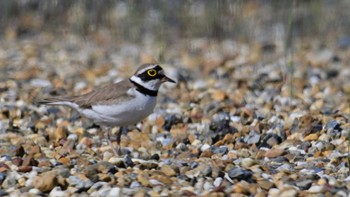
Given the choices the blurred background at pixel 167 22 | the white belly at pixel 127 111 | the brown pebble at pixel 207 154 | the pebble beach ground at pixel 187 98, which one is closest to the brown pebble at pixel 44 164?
the pebble beach ground at pixel 187 98

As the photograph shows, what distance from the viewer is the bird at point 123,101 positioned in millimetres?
6895

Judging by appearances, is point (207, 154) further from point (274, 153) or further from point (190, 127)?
point (190, 127)

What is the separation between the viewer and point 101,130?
7887 mm

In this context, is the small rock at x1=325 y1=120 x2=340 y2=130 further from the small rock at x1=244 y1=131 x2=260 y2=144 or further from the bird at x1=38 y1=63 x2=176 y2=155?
the bird at x1=38 y1=63 x2=176 y2=155

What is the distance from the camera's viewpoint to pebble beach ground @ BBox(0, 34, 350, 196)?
18.9ft

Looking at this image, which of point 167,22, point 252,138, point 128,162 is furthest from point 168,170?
point 167,22

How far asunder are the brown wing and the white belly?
0.06 m

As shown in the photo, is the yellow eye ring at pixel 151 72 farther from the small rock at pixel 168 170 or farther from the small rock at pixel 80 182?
the small rock at pixel 80 182

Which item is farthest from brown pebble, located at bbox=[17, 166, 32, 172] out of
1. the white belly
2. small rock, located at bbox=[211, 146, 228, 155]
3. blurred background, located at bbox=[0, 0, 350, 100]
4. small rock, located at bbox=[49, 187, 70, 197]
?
blurred background, located at bbox=[0, 0, 350, 100]

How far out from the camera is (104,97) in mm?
7098

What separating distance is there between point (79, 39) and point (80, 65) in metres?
1.06

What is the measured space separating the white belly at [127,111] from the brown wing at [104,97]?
6cm

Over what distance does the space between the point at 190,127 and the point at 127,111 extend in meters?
1.18

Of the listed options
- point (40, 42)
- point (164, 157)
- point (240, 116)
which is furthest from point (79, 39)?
point (164, 157)
